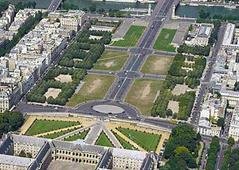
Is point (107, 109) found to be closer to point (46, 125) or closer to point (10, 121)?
point (46, 125)

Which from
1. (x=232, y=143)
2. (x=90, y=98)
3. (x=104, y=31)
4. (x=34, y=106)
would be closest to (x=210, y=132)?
(x=232, y=143)

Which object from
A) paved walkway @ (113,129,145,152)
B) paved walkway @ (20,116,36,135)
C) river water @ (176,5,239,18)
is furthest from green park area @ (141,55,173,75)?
river water @ (176,5,239,18)

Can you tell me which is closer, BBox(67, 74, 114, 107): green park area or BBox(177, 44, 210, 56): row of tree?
BBox(67, 74, 114, 107): green park area

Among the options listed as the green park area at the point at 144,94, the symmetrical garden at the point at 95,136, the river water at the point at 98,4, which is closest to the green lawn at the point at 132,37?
the river water at the point at 98,4

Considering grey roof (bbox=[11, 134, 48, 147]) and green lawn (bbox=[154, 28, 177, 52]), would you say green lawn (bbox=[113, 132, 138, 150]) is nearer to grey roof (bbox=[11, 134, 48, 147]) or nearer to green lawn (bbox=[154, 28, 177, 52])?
grey roof (bbox=[11, 134, 48, 147])

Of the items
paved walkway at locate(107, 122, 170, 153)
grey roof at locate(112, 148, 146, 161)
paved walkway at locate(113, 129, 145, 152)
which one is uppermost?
paved walkway at locate(107, 122, 170, 153)

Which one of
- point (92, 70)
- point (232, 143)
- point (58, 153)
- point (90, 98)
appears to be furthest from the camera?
point (92, 70)

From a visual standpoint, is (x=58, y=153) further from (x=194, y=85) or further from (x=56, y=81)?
(x=194, y=85)

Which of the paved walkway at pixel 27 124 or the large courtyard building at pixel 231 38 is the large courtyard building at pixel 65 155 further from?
the large courtyard building at pixel 231 38
